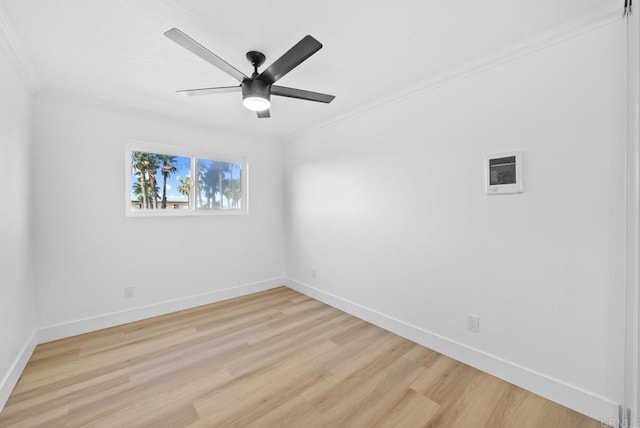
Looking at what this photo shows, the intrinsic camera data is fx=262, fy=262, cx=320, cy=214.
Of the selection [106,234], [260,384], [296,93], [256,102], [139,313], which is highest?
[296,93]

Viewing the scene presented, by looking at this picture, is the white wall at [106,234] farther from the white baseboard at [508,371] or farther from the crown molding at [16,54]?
the white baseboard at [508,371]

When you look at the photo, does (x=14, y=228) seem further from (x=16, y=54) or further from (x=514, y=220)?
(x=514, y=220)

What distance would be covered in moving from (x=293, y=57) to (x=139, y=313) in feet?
10.4

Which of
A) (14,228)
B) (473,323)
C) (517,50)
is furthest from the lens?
(473,323)

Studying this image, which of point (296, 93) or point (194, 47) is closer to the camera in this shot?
point (194, 47)

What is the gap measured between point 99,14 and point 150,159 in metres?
1.90

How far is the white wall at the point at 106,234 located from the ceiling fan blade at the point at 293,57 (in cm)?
210

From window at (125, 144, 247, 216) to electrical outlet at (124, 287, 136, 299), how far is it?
0.84m

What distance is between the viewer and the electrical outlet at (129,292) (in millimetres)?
2922

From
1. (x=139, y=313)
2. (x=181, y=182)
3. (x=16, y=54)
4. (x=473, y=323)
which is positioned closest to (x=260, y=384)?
(x=473, y=323)

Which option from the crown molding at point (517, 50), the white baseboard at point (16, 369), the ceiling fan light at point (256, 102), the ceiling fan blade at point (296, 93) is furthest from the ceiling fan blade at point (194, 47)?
the white baseboard at point (16, 369)

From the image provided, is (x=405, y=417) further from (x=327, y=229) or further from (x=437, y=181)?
(x=327, y=229)

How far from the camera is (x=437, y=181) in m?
2.31

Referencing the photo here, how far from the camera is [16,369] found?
1919 millimetres
